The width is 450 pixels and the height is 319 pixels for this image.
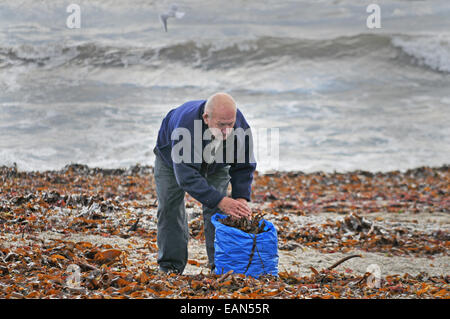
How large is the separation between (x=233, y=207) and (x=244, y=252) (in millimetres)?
377

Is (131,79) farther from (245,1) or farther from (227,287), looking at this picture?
(227,287)

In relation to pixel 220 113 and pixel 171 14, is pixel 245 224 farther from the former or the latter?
pixel 171 14

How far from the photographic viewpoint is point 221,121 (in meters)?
4.01

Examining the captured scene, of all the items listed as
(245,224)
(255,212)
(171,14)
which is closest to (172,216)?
(245,224)

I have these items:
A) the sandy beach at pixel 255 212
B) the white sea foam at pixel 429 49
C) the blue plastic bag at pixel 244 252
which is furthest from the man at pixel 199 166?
the white sea foam at pixel 429 49

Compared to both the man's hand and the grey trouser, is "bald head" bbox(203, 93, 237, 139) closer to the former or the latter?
the man's hand

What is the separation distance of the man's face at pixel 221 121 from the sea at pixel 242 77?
7506 millimetres

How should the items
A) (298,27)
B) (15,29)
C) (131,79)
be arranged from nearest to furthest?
(15,29)
(131,79)
(298,27)

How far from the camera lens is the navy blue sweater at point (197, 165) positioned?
4113 mm

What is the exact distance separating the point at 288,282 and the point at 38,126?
37.3 ft

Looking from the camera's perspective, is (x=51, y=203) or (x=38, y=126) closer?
(x=51, y=203)

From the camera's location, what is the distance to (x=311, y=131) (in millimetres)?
16078

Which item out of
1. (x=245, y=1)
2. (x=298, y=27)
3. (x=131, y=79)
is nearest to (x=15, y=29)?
(x=131, y=79)

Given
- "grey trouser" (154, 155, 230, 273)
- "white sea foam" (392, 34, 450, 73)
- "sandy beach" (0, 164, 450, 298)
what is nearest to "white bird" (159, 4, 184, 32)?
"white sea foam" (392, 34, 450, 73)
